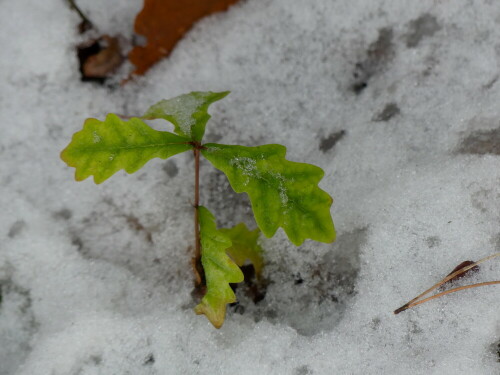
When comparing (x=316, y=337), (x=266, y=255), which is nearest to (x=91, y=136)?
(x=266, y=255)

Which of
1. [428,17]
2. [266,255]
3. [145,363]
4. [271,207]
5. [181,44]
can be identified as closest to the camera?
[271,207]

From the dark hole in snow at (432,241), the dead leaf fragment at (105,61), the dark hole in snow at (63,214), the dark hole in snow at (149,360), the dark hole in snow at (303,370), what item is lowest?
the dark hole in snow at (149,360)

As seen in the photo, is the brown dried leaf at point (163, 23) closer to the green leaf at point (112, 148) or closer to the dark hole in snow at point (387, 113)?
the green leaf at point (112, 148)

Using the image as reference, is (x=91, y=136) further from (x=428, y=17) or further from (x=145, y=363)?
(x=428, y=17)

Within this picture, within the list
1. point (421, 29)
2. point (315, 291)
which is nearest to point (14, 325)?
point (315, 291)

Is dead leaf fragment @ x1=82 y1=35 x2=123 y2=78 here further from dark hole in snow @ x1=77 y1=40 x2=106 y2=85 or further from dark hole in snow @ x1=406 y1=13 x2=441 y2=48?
dark hole in snow @ x1=406 y1=13 x2=441 y2=48

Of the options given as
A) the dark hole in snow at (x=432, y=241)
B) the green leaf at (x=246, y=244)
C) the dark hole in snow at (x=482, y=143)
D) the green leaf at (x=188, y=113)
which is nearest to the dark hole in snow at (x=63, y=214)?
the green leaf at (x=188, y=113)

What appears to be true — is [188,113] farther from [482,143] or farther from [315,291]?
[482,143]
